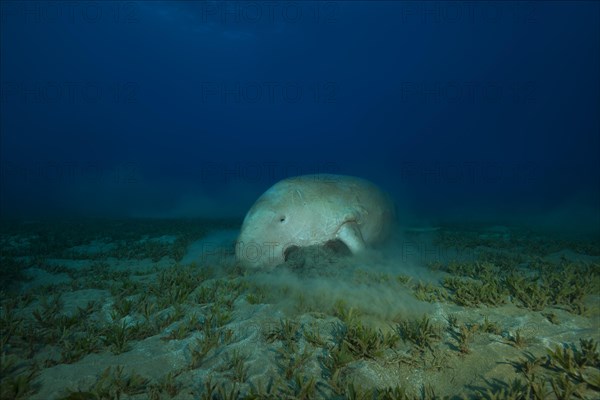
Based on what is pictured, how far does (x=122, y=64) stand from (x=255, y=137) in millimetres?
62223

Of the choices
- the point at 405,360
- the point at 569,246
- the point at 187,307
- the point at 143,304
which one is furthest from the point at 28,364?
the point at 569,246

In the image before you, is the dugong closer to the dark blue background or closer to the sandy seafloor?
the sandy seafloor

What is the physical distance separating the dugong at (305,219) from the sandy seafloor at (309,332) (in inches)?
11.6

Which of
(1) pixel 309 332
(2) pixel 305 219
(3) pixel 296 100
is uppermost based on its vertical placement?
(3) pixel 296 100

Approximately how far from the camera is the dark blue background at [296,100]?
165ft

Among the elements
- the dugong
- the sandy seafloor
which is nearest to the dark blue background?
the dugong

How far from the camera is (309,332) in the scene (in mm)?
2779

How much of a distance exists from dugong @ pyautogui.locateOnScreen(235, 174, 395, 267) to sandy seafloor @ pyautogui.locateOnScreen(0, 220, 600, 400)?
11.6 inches

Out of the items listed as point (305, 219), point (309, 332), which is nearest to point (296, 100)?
point (305, 219)

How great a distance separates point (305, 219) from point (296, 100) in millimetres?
127308

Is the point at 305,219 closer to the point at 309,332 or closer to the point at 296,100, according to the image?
the point at 309,332

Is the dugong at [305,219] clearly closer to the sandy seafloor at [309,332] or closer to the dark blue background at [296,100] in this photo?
the sandy seafloor at [309,332]

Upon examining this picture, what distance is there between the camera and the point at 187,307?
11.6 feet

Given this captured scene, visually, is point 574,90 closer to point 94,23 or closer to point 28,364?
point 28,364
